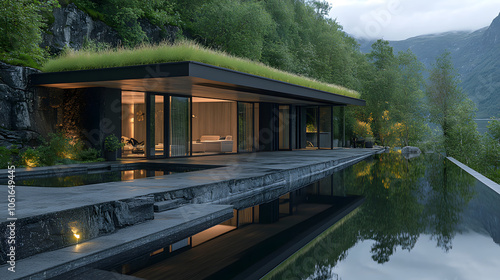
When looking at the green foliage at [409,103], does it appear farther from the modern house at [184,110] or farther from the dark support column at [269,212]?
the dark support column at [269,212]

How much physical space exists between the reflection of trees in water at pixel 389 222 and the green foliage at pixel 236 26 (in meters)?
13.9

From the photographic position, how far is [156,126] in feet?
45.4

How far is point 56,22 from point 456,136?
65.9 ft

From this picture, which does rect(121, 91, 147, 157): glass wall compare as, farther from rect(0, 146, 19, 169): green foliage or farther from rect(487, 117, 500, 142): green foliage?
rect(487, 117, 500, 142): green foliage

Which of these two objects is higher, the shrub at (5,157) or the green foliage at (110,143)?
the green foliage at (110,143)

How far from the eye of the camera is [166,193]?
6.00 m

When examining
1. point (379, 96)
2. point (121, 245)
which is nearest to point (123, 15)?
point (121, 245)

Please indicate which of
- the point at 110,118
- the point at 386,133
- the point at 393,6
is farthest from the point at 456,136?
the point at 110,118

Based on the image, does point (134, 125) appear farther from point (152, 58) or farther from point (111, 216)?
point (111, 216)

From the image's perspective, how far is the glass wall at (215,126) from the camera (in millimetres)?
17416

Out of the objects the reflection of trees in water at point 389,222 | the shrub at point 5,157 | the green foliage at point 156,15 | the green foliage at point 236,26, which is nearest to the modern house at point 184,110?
the shrub at point 5,157

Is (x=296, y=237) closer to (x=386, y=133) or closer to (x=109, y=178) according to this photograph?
(x=109, y=178)

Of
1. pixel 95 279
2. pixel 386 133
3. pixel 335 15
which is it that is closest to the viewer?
pixel 95 279

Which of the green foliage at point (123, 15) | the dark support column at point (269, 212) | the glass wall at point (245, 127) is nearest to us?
the dark support column at point (269, 212)
